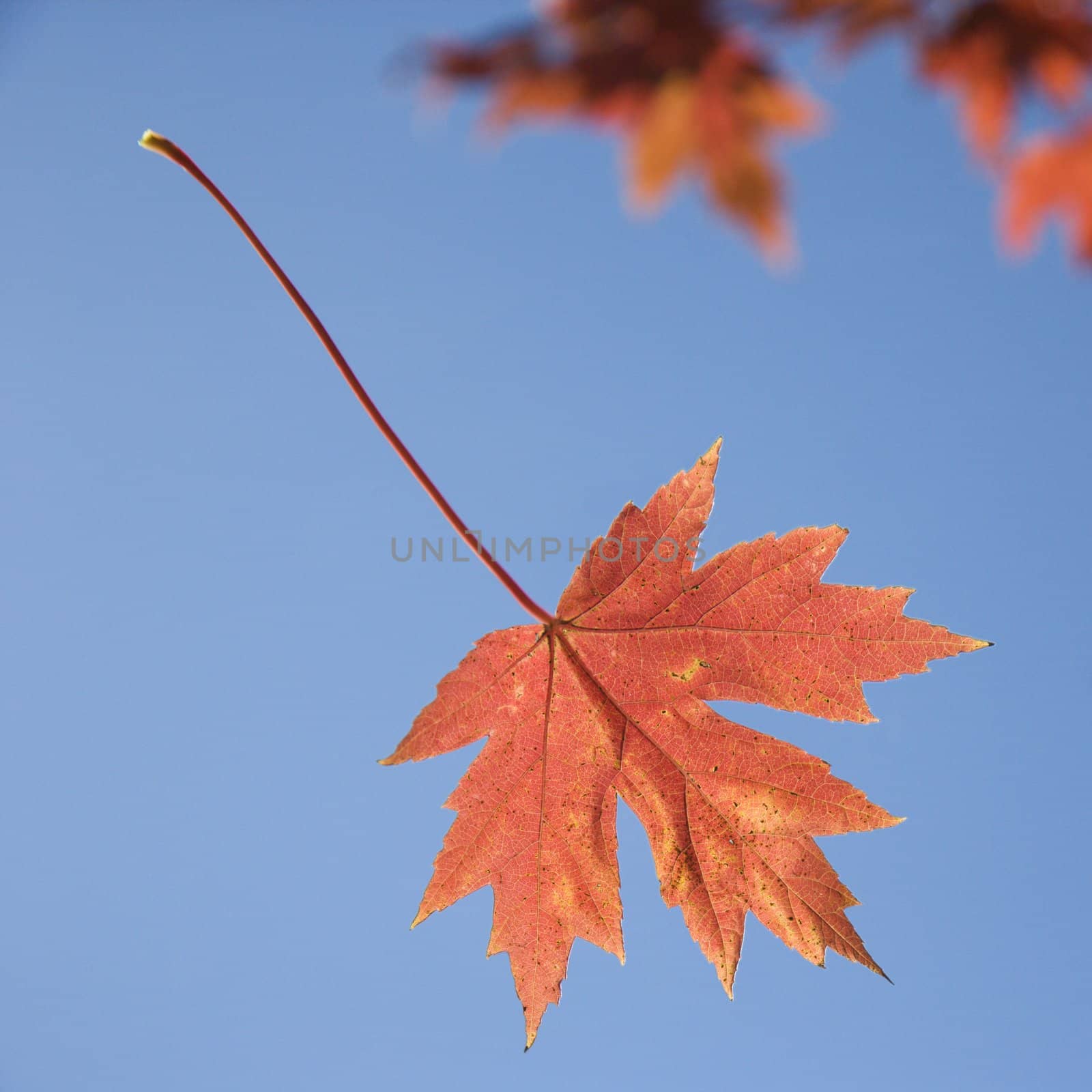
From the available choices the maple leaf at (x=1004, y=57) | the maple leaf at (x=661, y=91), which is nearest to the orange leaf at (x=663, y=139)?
the maple leaf at (x=661, y=91)

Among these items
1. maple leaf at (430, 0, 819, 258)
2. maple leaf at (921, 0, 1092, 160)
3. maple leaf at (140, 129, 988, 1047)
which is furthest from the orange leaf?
maple leaf at (140, 129, 988, 1047)

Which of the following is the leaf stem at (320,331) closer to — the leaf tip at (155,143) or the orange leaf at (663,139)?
the leaf tip at (155,143)

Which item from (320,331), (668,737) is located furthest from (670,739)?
(320,331)

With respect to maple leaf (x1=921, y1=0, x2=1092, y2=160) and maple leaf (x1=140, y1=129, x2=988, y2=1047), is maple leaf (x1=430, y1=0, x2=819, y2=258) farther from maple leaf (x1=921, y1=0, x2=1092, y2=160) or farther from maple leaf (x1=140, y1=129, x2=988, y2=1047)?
maple leaf (x1=140, y1=129, x2=988, y2=1047)

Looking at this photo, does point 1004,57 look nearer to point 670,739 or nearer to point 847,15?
point 847,15

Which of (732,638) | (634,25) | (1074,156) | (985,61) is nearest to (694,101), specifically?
(634,25)
